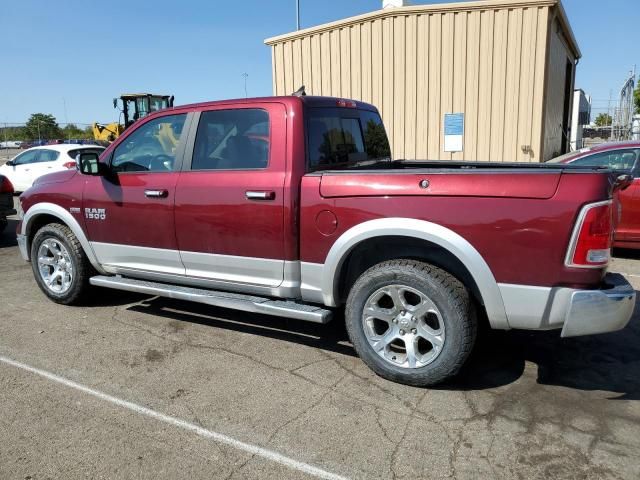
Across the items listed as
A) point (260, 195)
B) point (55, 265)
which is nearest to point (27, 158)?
point (55, 265)

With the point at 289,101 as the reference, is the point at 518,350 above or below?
below

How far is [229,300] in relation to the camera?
13.8 feet

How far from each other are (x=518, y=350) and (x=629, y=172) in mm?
3896

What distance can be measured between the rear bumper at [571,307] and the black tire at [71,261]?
4.00 m

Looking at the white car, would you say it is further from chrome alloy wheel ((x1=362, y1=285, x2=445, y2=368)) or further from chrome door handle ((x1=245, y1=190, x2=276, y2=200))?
chrome alloy wheel ((x1=362, y1=285, x2=445, y2=368))

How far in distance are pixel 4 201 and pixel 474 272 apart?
348 inches

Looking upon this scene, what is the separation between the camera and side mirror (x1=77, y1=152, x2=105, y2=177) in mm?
4848

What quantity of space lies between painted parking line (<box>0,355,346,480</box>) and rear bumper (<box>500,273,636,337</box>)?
4.84 feet

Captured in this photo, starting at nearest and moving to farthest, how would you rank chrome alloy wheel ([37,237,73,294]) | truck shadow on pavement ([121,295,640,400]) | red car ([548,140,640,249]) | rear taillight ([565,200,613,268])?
rear taillight ([565,200,613,268])
truck shadow on pavement ([121,295,640,400])
chrome alloy wheel ([37,237,73,294])
red car ([548,140,640,249])

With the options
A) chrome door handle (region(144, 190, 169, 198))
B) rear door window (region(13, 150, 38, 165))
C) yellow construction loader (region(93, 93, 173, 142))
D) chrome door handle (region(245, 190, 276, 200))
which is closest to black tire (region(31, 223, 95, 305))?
chrome door handle (region(144, 190, 169, 198))

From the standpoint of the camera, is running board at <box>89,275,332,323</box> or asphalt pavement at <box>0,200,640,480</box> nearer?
asphalt pavement at <box>0,200,640,480</box>

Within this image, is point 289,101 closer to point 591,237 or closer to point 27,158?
point 591,237

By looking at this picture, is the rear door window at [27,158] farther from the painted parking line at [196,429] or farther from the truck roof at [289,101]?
the painted parking line at [196,429]

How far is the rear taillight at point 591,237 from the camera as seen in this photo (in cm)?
299
